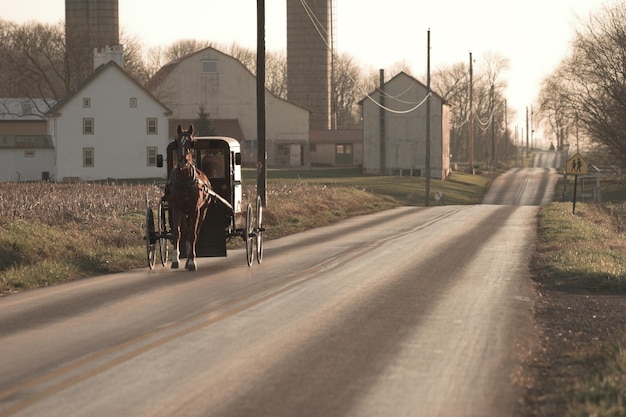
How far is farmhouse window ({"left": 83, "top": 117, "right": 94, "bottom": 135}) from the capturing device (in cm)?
7281

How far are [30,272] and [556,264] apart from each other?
33.6 feet

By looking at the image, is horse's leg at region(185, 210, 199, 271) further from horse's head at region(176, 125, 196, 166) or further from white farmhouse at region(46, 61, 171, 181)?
white farmhouse at region(46, 61, 171, 181)

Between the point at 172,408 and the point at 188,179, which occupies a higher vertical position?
the point at 188,179

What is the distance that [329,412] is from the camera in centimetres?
764

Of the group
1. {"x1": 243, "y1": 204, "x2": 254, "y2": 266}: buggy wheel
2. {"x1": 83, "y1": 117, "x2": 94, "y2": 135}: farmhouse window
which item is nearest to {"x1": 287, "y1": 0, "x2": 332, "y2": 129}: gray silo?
{"x1": 83, "y1": 117, "x2": 94, "y2": 135}: farmhouse window

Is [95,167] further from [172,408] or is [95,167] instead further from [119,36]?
[172,408]

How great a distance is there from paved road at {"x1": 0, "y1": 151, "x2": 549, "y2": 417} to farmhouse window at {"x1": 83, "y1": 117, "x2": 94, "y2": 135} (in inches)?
2211

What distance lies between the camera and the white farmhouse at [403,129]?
3701 inches

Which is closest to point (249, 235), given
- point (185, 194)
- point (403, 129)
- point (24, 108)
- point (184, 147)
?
point (185, 194)

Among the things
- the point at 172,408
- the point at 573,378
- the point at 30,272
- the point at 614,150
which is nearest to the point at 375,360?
the point at 573,378

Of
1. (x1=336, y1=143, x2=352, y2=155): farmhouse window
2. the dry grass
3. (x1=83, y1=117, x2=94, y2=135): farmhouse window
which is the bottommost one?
the dry grass

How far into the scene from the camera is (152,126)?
7481 cm

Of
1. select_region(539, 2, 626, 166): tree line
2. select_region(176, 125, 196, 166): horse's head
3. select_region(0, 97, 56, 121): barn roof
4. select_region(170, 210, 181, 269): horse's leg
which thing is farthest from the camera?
select_region(0, 97, 56, 121): barn roof

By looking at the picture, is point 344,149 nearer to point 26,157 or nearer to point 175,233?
point 26,157
